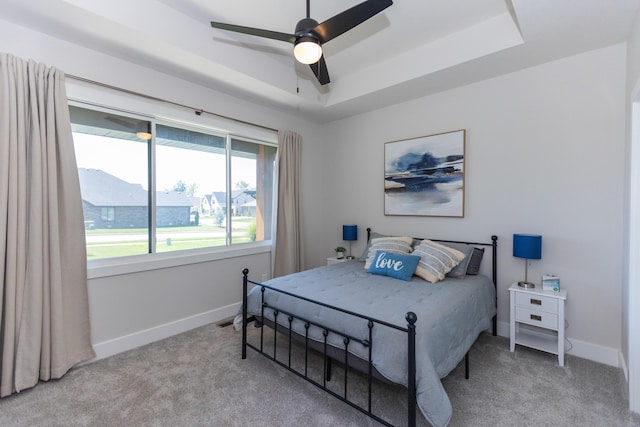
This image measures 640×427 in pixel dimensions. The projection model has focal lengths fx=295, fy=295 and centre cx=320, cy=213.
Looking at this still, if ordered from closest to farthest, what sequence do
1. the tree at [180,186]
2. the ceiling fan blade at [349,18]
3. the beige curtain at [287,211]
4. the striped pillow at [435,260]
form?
the ceiling fan blade at [349,18], the striped pillow at [435,260], the tree at [180,186], the beige curtain at [287,211]

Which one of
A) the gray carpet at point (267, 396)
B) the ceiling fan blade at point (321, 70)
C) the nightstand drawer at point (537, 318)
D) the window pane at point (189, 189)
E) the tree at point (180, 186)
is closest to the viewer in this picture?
the gray carpet at point (267, 396)

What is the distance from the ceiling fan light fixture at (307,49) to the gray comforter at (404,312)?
1.70 metres

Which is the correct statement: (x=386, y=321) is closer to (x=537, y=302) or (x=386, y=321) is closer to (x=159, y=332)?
(x=537, y=302)

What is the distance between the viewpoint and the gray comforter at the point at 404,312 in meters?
1.61

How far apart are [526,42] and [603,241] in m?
1.83

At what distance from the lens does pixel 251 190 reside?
398 centimetres

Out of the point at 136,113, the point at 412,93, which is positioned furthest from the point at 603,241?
the point at 136,113

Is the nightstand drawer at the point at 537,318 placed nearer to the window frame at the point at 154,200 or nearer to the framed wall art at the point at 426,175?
the framed wall art at the point at 426,175

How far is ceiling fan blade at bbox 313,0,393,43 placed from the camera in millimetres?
1735

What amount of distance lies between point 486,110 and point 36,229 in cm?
419

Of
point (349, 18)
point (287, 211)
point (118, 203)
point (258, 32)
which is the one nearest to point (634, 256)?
point (349, 18)

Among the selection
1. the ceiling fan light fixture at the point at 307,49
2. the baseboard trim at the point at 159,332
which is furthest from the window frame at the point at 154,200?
the ceiling fan light fixture at the point at 307,49

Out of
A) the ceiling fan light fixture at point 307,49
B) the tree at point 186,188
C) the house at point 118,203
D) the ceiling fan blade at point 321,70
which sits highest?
the ceiling fan blade at point 321,70

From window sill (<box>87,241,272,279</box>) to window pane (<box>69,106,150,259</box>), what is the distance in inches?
3.0
